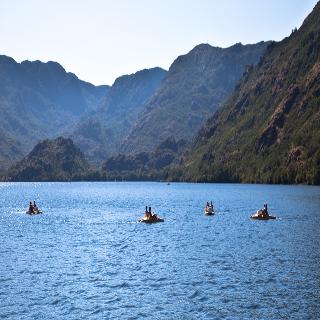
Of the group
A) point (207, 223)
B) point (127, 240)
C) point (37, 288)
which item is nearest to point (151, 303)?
point (37, 288)

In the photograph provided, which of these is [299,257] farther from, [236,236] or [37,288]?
[37,288]

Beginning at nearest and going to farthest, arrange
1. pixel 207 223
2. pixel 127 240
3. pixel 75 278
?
1. pixel 75 278
2. pixel 127 240
3. pixel 207 223

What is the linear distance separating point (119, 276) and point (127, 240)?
37.7m

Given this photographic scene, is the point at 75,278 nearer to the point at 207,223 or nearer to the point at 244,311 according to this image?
the point at 244,311

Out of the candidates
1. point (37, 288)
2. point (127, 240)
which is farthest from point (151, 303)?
→ point (127, 240)

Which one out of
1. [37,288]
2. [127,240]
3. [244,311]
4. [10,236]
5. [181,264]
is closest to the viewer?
[244,311]

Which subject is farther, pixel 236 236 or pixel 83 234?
pixel 83 234

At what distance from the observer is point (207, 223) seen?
143250mm

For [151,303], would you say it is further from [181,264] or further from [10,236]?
[10,236]

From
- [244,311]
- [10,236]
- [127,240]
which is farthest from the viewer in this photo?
[10,236]

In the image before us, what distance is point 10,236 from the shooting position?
120688mm

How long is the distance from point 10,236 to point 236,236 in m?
51.6

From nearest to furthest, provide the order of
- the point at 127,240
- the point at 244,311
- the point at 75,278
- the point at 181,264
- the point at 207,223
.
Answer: the point at 244,311, the point at 75,278, the point at 181,264, the point at 127,240, the point at 207,223

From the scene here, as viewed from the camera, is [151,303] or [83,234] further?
[83,234]
